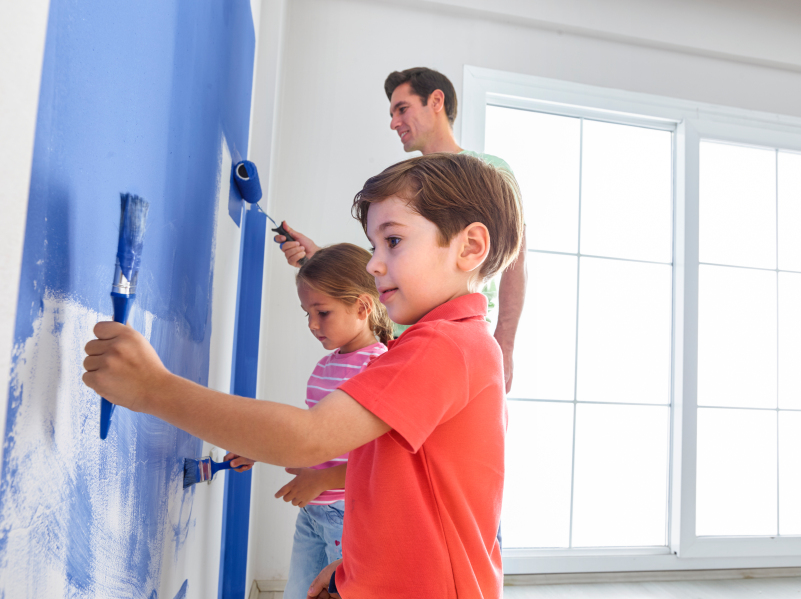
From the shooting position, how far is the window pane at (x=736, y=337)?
7.91ft

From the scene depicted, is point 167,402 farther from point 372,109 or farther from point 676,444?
point 676,444

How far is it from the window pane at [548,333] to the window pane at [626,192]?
19 centimetres

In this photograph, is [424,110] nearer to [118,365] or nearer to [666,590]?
[118,365]

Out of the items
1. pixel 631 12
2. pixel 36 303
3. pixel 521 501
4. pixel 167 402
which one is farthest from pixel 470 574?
pixel 631 12

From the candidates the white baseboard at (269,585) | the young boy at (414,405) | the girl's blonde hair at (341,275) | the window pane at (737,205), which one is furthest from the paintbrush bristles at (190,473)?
the window pane at (737,205)

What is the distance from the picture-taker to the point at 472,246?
2.36ft

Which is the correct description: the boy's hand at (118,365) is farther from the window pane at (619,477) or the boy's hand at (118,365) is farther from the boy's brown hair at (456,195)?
the window pane at (619,477)

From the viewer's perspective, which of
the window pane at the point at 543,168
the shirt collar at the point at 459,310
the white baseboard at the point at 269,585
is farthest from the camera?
the window pane at the point at 543,168

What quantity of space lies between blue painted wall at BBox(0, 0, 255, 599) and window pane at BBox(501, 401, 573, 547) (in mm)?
1673

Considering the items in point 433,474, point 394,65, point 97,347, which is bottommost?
point 433,474

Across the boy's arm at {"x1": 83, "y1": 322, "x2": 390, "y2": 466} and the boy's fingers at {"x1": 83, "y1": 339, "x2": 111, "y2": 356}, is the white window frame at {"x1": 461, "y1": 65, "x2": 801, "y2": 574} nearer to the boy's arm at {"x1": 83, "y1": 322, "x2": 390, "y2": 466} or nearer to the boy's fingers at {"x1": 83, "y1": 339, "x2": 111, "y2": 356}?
the boy's arm at {"x1": 83, "y1": 322, "x2": 390, "y2": 466}

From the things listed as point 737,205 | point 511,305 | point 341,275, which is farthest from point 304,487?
point 737,205

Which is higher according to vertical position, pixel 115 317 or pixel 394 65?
pixel 394 65

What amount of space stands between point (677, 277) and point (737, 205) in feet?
1.63
